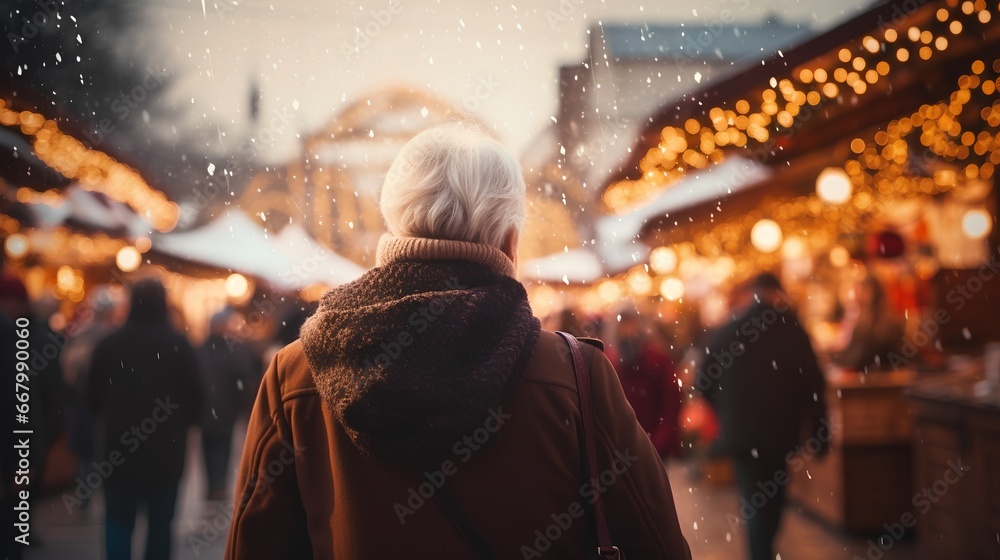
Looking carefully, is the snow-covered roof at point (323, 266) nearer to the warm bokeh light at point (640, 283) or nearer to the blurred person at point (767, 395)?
the blurred person at point (767, 395)

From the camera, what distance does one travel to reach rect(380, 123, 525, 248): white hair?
4.72ft

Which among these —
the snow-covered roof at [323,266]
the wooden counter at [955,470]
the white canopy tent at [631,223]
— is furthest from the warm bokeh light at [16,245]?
the wooden counter at [955,470]

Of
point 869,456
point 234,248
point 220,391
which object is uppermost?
point 234,248

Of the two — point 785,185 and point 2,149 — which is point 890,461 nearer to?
point 785,185

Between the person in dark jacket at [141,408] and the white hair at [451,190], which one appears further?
the person in dark jacket at [141,408]

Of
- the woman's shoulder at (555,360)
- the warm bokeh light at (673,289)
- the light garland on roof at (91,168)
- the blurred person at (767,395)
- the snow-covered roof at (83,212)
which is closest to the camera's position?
the woman's shoulder at (555,360)

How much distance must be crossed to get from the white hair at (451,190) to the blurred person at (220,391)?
16.8 ft

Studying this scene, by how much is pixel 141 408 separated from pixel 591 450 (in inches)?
134

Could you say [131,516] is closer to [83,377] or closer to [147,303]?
[83,377]

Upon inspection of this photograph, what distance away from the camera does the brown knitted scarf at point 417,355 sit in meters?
1.28

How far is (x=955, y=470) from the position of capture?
4.20 m

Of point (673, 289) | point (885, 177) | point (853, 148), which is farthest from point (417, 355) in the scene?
point (673, 289)

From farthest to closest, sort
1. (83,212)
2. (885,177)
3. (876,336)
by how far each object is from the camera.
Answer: (885,177), (83,212), (876,336)

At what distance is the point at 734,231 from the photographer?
1146 centimetres
